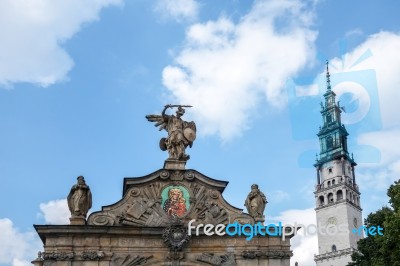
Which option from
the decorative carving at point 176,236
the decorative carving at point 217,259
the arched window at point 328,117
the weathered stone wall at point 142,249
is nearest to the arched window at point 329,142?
the arched window at point 328,117

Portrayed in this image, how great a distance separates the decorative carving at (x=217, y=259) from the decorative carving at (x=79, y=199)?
5290 millimetres

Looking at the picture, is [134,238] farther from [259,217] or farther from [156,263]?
[259,217]

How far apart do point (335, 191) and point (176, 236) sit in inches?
3160

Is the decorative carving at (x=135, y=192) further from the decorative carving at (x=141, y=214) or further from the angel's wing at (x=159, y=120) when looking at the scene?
the angel's wing at (x=159, y=120)

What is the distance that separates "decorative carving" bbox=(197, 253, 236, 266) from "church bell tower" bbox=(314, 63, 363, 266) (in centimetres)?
7044

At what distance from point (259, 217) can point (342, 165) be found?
80.6 meters

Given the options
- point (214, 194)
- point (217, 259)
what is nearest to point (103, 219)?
point (214, 194)

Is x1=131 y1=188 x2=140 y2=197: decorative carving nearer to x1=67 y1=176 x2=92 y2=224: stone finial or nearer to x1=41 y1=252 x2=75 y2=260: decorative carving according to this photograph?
x1=67 y1=176 x2=92 y2=224: stone finial

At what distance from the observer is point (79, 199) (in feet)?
80.3

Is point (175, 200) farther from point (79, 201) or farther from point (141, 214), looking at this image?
point (79, 201)

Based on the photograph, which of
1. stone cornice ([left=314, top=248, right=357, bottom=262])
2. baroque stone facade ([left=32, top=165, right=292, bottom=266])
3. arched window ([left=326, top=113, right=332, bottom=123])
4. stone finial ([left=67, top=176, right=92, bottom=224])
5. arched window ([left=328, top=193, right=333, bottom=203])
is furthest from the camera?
arched window ([left=326, top=113, right=332, bottom=123])

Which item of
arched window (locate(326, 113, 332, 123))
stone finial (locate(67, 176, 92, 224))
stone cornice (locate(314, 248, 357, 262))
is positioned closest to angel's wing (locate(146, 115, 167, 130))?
stone finial (locate(67, 176, 92, 224))

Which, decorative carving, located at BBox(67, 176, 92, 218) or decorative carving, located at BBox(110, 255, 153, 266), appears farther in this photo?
decorative carving, located at BBox(67, 176, 92, 218)

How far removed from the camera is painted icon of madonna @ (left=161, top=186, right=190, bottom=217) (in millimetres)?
25203
